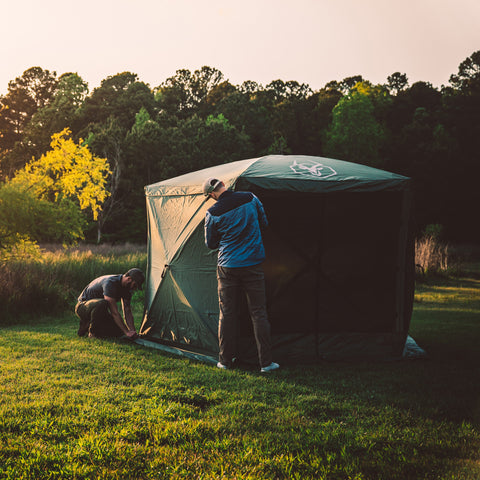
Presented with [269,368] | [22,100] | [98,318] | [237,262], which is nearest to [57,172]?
[98,318]

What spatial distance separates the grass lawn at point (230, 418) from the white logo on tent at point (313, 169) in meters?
2.04

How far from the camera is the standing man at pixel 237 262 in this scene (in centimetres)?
468

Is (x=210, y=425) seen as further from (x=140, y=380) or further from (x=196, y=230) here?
(x=196, y=230)

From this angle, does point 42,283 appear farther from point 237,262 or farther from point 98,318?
point 237,262

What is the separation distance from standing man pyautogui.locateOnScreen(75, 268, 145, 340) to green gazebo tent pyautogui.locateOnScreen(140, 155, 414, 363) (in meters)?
0.53

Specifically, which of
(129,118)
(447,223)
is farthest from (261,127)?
(447,223)

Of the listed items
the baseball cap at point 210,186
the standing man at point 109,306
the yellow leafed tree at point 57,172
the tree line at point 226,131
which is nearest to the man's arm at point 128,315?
the standing man at point 109,306

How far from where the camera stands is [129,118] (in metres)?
36.2

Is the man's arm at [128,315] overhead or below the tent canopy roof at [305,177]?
below

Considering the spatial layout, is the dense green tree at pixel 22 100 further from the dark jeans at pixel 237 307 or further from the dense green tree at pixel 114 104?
the dark jeans at pixel 237 307

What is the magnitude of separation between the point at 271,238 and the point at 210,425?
2.67 meters

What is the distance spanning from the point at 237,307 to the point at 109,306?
76.6 inches

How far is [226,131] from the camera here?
3177 centimetres

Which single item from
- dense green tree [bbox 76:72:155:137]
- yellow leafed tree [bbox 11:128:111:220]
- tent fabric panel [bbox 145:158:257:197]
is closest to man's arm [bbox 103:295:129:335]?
tent fabric panel [bbox 145:158:257:197]
